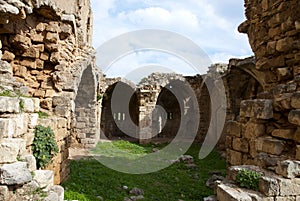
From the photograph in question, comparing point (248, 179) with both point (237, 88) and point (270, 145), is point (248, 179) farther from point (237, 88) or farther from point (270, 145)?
point (237, 88)

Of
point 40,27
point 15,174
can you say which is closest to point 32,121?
point 15,174

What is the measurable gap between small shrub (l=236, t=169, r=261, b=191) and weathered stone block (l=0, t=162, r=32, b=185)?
2575 mm

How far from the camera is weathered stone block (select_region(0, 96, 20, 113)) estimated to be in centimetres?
314

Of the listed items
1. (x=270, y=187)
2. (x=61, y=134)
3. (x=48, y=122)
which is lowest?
(x=270, y=187)

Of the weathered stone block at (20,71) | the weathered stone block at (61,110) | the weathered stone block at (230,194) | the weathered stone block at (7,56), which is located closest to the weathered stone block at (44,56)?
the weathered stone block at (20,71)

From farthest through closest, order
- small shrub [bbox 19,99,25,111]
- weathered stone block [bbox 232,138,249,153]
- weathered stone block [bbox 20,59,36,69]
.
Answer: weathered stone block [bbox 20,59,36,69] → weathered stone block [bbox 232,138,249,153] → small shrub [bbox 19,99,25,111]

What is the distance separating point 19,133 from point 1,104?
49 cm

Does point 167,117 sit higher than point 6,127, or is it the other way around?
point 6,127

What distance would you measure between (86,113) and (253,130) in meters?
10.1

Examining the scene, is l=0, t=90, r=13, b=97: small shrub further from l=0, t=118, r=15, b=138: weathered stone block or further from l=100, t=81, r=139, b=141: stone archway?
l=100, t=81, r=139, b=141: stone archway

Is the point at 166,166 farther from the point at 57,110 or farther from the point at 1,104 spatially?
the point at 1,104

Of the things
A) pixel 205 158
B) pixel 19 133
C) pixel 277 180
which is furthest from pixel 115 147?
pixel 277 180

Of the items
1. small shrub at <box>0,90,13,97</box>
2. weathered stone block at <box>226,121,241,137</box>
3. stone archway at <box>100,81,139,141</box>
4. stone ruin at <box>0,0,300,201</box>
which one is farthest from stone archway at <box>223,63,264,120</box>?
small shrub at <box>0,90,13,97</box>

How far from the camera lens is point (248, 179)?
313 centimetres
